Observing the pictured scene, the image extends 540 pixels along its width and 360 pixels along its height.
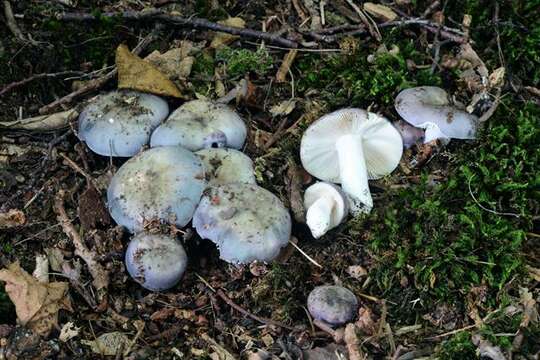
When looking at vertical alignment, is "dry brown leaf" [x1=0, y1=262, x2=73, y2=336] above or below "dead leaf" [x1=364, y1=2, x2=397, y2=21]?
below

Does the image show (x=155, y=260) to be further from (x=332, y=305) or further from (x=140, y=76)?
(x=140, y=76)

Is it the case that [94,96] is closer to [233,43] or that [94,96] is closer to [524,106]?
[233,43]

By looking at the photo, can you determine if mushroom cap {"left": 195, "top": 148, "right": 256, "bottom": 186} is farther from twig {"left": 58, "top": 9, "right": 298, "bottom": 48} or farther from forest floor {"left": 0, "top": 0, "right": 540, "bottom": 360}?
twig {"left": 58, "top": 9, "right": 298, "bottom": 48}

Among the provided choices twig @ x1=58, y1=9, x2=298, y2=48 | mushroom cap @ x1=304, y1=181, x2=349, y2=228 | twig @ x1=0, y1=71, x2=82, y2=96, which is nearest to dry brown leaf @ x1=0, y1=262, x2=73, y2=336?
twig @ x1=0, y1=71, x2=82, y2=96

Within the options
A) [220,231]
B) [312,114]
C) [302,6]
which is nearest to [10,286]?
[220,231]

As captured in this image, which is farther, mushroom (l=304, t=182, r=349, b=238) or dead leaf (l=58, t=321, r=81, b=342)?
mushroom (l=304, t=182, r=349, b=238)

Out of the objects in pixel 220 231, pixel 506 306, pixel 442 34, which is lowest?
pixel 506 306
